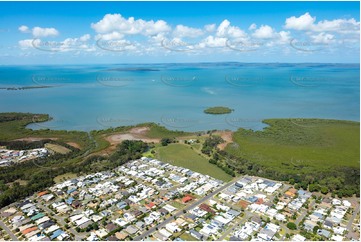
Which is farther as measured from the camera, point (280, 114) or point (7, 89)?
point (7, 89)

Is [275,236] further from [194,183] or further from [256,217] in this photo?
[194,183]

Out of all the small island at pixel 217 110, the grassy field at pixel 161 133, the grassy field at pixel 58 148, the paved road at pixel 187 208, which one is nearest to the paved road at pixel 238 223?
the paved road at pixel 187 208

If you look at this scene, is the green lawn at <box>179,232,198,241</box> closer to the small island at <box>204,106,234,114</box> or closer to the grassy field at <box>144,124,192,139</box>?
the grassy field at <box>144,124,192,139</box>

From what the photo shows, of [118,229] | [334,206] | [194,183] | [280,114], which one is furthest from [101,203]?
[280,114]

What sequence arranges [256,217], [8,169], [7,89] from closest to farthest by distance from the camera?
[256,217], [8,169], [7,89]

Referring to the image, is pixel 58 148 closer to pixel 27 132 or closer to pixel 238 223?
pixel 27 132

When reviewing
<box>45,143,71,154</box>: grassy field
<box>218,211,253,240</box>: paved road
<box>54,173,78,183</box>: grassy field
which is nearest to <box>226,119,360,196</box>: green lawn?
<box>218,211,253,240</box>: paved road
